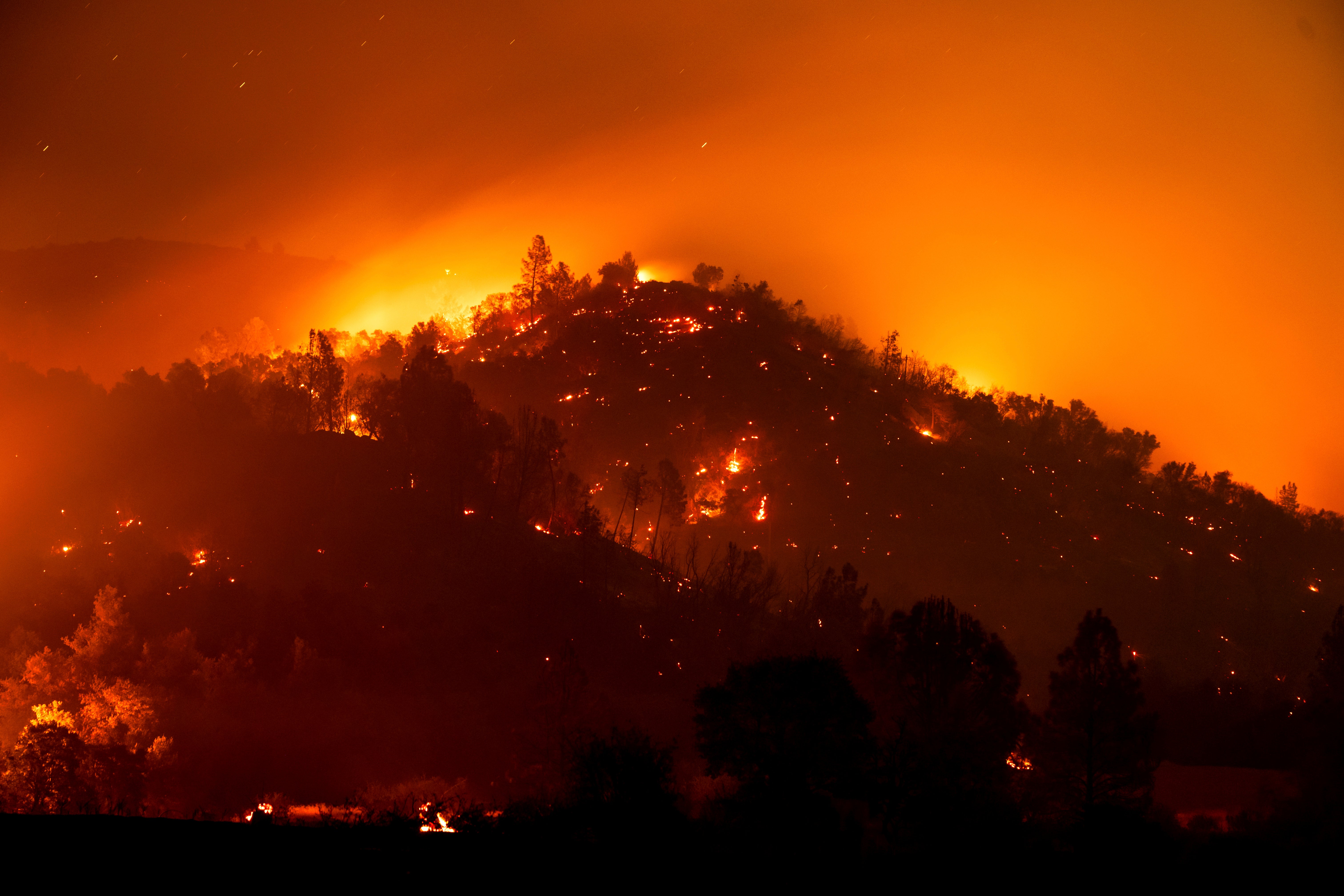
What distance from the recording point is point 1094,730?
35.1 m

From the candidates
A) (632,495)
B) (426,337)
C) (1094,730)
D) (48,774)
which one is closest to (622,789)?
(1094,730)

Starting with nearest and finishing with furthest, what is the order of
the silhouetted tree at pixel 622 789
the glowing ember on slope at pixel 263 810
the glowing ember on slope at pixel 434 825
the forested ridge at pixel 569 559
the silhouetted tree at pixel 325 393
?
the glowing ember on slope at pixel 434 825 → the silhouetted tree at pixel 622 789 → the glowing ember on slope at pixel 263 810 → the forested ridge at pixel 569 559 → the silhouetted tree at pixel 325 393

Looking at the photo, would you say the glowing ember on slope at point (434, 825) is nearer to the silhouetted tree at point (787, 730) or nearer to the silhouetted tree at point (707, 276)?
the silhouetted tree at point (787, 730)

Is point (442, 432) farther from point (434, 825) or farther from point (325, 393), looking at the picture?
point (434, 825)

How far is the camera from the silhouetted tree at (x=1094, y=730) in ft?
112

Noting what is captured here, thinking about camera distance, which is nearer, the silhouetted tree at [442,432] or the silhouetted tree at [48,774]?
the silhouetted tree at [48,774]

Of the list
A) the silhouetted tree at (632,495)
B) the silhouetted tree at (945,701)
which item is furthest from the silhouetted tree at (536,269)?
the silhouetted tree at (945,701)

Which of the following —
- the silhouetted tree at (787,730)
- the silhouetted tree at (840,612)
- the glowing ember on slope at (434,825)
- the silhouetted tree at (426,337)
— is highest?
the silhouetted tree at (426,337)

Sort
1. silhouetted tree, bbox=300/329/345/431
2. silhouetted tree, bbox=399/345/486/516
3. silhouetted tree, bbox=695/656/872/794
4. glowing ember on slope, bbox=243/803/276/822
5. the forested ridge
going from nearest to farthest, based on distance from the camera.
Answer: silhouetted tree, bbox=695/656/872/794 < glowing ember on slope, bbox=243/803/276/822 < the forested ridge < silhouetted tree, bbox=399/345/486/516 < silhouetted tree, bbox=300/329/345/431

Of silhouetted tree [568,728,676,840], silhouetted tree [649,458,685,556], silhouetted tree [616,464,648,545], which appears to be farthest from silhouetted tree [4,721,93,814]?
silhouetted tree [649,458,685,556]

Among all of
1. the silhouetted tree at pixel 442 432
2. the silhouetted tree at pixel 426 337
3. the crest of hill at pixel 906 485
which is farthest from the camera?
the silhouetted tree at pixel 426 337

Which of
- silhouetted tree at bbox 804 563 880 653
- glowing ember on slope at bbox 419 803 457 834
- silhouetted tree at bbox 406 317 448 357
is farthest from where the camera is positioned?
silhouetted tree at bbox 406 317 448 357

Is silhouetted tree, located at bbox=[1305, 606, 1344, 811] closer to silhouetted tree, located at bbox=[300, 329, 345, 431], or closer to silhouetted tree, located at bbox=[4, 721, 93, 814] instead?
silhouetted tree, located at bbox=[4, 721, 93, 814]

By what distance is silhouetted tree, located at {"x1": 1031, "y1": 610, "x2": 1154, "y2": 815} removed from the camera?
112ft
